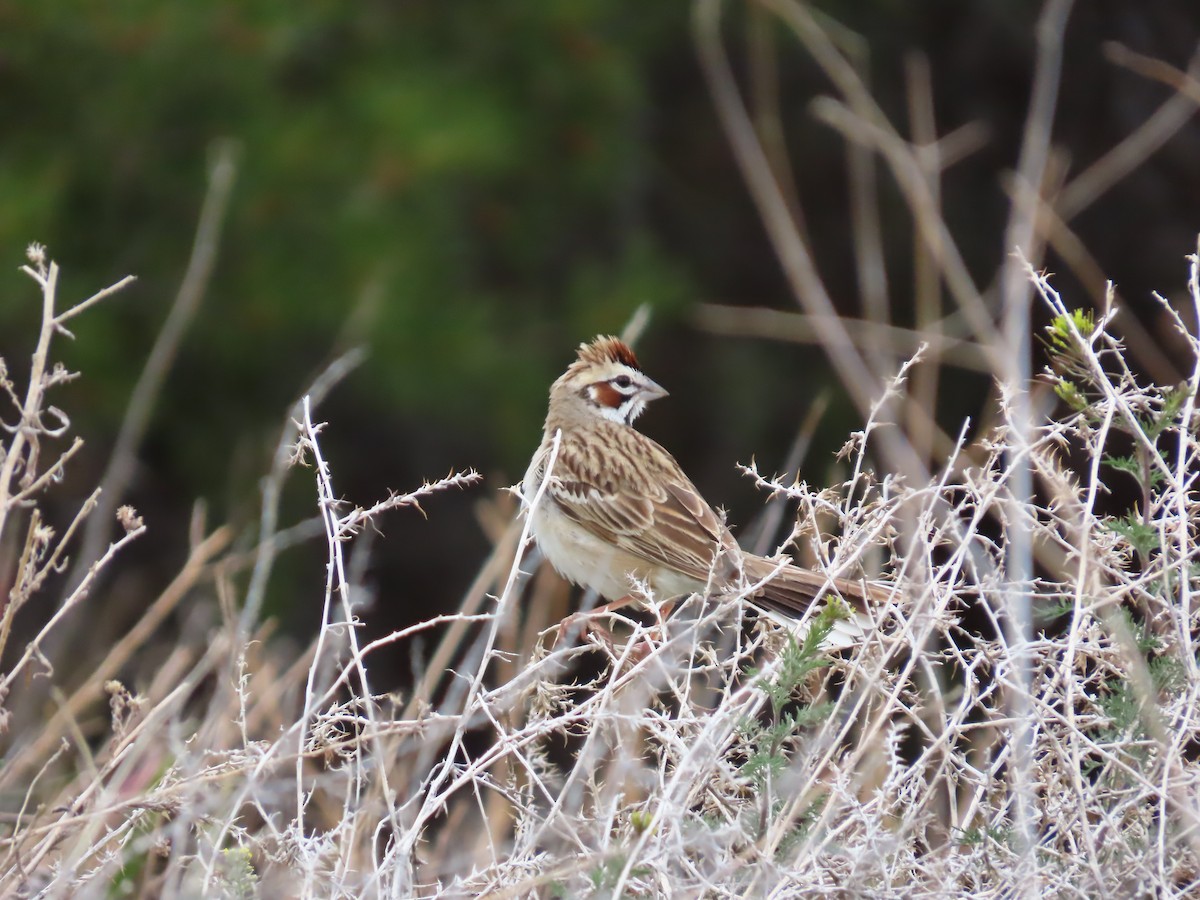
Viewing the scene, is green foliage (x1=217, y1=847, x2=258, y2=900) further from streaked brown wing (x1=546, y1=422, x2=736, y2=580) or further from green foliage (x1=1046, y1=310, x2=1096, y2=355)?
streaked brown wing (x1=546, y1=422, x2=736, y2=580)

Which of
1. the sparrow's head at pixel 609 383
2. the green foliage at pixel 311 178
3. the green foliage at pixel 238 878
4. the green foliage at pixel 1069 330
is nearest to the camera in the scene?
the green foliage at pixel 238 878

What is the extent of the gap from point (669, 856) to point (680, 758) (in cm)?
34

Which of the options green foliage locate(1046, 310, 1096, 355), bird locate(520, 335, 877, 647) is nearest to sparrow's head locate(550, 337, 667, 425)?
bird locate(520, 335, 877, 647)

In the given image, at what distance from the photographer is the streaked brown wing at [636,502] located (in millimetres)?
5277

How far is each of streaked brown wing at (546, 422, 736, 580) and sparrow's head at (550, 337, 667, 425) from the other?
16cm

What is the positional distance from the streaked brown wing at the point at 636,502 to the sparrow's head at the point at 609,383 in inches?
6.5

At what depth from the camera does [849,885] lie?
2.79 meters

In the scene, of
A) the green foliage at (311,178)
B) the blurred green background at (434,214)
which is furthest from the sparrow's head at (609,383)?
the green foliage at (311,178)

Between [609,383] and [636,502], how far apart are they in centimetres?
58

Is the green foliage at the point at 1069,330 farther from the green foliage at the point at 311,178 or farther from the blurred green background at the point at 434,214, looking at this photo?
the green foliage at the point at 311,178

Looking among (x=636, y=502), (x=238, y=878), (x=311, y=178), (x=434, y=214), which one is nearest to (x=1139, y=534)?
(x=238, y=878)

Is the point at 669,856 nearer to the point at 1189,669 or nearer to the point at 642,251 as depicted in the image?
the point at 1189,669

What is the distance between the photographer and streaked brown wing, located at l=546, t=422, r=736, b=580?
5277 mm

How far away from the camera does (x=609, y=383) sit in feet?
19.3
